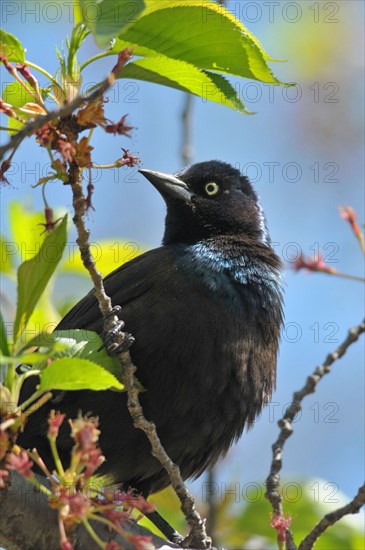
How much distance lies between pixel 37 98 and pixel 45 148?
7.1 inches

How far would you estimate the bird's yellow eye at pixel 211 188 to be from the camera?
4.88m

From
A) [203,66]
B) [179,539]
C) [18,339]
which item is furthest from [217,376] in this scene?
[203,66]

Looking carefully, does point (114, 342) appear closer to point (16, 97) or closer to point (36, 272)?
point (36, 272)

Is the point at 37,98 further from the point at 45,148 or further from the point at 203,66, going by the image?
the point at 203,66

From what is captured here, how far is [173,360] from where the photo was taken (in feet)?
12.2

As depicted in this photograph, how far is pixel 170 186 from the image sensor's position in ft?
15.3

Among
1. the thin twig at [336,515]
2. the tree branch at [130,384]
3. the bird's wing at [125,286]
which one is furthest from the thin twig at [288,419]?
A: the bird's wing at [125,286]

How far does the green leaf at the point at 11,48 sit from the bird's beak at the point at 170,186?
6.37ft

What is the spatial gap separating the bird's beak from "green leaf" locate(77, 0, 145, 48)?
6.82ft

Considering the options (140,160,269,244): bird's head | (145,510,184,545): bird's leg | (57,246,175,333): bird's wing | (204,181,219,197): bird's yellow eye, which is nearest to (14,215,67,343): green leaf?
(57,246,175,333): bird's wing

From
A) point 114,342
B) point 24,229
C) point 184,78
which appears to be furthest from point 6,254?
point 184,78

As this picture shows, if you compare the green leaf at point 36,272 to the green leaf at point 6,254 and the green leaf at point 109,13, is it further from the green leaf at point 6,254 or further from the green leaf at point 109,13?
Answer: the green leaf at point 6,254

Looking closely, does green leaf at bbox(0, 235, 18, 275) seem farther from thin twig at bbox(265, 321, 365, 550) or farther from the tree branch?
thin twig at bbox(265, 321, 365, 550)

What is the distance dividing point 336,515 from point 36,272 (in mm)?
1344
